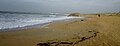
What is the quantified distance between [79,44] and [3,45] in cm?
321

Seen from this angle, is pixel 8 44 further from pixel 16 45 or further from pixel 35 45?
pixel 35 45

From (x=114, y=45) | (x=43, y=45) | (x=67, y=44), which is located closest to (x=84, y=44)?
(x=67, y=44)

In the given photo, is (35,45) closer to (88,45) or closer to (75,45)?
(75,45)

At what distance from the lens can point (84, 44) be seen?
21.8ft

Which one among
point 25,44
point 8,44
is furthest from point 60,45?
point 8,44

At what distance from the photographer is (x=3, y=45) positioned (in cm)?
644

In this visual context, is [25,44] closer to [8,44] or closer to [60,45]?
[8,44]

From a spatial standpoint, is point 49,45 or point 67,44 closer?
point 49,45

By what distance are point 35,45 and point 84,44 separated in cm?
210

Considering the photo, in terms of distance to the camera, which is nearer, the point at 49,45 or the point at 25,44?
the point at 49,45

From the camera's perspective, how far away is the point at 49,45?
20.2 ft

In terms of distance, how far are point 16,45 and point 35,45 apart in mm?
796

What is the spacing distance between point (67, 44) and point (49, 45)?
912 mm

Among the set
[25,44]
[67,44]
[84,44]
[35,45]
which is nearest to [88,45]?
[84,44]
